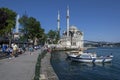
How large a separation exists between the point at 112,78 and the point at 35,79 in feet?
55.9

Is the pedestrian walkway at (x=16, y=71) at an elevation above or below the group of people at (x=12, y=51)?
below

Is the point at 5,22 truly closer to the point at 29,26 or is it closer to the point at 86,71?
the point at 86,71

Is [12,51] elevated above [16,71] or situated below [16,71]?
above

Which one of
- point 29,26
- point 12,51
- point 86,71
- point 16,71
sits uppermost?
point 29,26

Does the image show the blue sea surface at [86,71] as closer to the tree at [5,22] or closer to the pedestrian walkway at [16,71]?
the pedestrian walkway at [16,71]

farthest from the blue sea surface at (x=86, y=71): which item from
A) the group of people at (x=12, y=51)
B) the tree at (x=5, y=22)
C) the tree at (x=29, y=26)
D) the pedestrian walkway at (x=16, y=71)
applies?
the tree at (x=29, y=26)

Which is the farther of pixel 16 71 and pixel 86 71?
pixel 86 71

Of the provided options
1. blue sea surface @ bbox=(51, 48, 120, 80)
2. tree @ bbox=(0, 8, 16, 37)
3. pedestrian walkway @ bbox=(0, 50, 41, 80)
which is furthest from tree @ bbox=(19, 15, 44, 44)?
pedestrian walkway @ bbox=(0, 50, 41, 80)

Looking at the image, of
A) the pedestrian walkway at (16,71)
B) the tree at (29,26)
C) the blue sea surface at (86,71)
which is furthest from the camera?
the tree at (29,26)

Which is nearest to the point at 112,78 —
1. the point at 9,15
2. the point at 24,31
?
the point at 9,15

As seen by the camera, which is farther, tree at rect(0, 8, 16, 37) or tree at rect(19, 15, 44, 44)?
tree at rect(19, 15, 44, 44)

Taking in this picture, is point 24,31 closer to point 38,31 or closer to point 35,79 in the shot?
point 38,31

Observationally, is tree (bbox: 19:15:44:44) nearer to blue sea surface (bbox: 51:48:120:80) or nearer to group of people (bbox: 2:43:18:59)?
blue sea surface (bbox: 51:48:120:80)

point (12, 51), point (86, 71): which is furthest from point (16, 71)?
point (86, 71)
